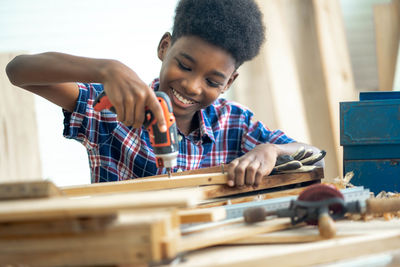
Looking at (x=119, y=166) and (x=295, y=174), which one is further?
(x=119, y=166)

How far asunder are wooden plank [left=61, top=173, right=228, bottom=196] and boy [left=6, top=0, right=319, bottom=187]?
0.08m

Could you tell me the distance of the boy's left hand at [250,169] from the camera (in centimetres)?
175

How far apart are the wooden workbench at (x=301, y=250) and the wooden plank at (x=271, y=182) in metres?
0.46

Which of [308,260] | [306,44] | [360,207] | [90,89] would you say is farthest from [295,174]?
[306,44]

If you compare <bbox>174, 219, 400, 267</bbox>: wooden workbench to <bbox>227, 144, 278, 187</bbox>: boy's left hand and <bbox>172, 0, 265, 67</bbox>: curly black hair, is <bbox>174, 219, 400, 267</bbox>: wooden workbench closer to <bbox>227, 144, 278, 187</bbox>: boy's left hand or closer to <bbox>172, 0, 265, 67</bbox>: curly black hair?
<bbox>227, 144, 278, 187</bbox>: boy's left hand

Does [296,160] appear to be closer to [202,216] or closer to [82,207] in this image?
[202,216]

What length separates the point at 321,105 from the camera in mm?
4414

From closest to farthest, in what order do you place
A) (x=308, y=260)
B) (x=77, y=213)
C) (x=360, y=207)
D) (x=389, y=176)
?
(x=77, y=213) < (x=308, y=260) < (x=360, y=207) < (x=389, y=176)

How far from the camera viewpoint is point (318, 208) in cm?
127

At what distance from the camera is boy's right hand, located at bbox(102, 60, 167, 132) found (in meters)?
1.57

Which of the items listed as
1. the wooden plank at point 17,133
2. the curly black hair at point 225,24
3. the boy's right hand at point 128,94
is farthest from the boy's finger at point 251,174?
the wooden plank at point 17,133

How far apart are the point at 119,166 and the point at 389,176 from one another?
130 cm

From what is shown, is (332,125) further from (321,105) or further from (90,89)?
(90,89)

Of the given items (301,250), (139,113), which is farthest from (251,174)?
(301,250)
